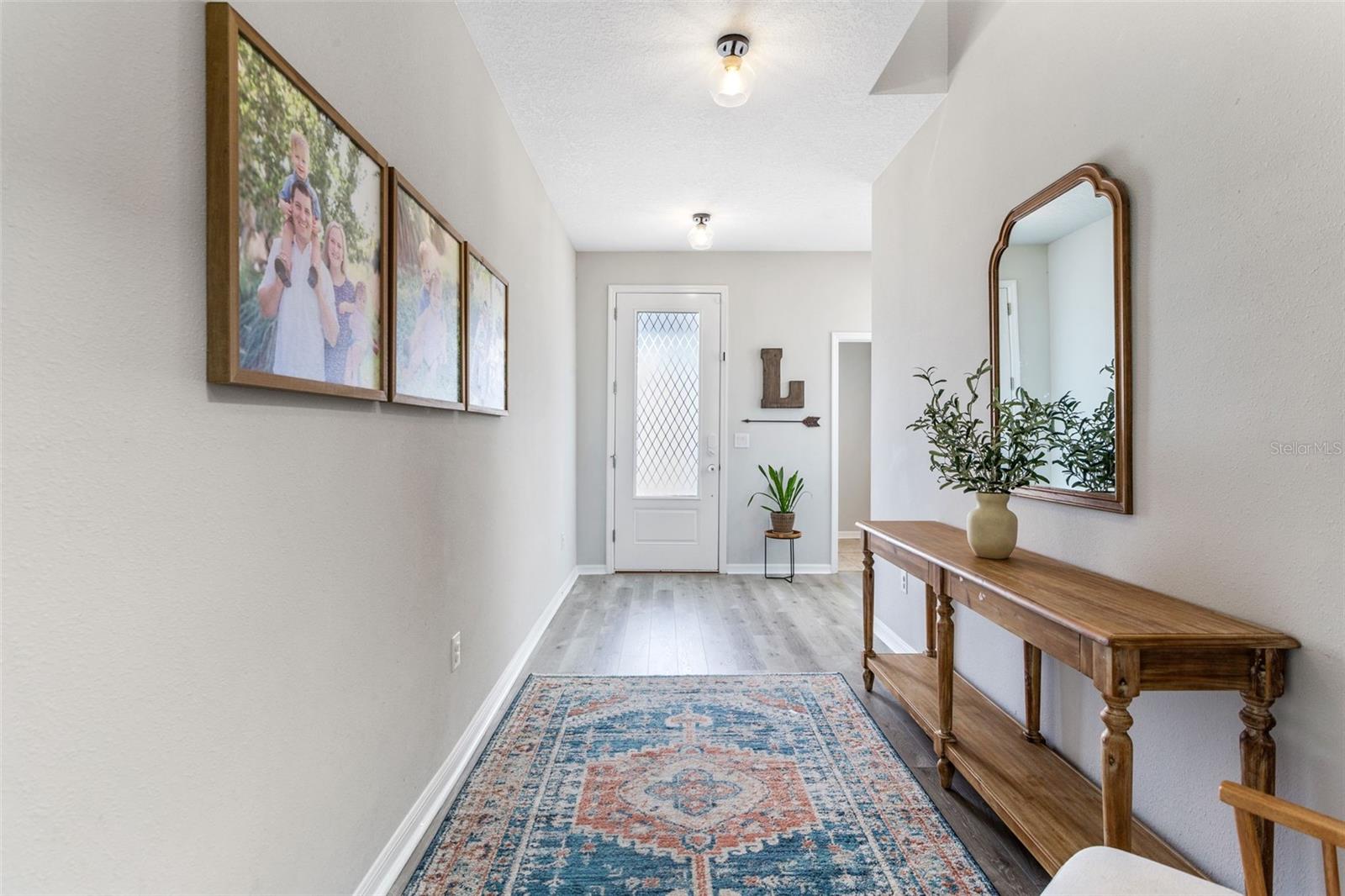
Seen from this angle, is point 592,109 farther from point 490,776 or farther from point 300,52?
point 490,776

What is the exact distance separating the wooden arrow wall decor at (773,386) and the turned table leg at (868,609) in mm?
2468

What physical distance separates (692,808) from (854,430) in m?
5.63

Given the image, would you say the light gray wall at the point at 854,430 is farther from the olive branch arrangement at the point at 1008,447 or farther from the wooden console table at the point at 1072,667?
the olive branch arrangement at the point at 1008,447

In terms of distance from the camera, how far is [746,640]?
11.5 ft

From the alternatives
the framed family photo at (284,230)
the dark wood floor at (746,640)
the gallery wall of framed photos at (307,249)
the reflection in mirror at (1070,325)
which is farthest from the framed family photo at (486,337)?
the reflection in mirror at (1070,325)

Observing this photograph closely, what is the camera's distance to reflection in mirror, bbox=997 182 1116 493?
1717 mm

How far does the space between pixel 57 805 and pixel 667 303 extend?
4.71 m

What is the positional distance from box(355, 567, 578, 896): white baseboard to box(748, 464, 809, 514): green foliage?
7.90ft

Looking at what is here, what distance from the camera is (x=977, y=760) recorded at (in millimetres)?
1940

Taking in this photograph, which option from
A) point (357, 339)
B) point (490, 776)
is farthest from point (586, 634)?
point (357, 339)

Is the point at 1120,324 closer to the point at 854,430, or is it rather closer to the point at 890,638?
the point at 890,638

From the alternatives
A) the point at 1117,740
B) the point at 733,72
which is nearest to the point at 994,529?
→ the point at 1117,740

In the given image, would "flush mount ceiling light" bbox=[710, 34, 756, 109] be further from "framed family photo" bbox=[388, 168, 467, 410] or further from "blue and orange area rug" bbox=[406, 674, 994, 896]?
"blue and orange area rug" bbox=[406, 674, 994, 896]

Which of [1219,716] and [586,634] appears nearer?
[1219,716]
